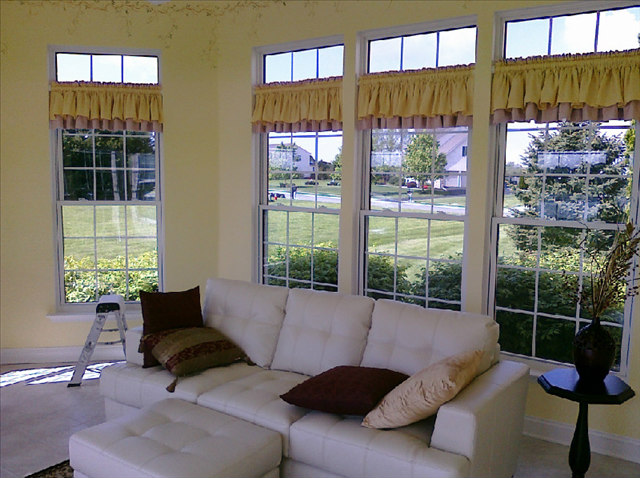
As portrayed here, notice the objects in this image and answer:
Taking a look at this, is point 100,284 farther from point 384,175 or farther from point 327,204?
point 384,175

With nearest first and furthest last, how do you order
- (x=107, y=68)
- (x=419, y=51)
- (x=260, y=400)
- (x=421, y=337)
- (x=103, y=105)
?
(x=260, y=400), (x=421, y=337), (x=419, y=51), (x=103, y=105), (x=107, y=68)

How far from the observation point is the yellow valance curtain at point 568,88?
3.40m

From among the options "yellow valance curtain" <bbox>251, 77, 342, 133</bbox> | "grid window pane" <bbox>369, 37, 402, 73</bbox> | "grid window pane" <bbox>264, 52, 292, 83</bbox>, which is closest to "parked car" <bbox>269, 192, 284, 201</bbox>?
"yellow valance curtain" <bbox>251, 77, 342, 133</bbox>

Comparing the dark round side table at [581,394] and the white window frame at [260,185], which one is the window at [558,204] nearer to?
the dark round side table at [581,394]

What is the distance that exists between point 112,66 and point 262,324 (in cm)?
279

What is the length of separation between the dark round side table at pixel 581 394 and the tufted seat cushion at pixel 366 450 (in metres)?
0.71

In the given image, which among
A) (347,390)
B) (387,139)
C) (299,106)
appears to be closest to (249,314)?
(347,390)

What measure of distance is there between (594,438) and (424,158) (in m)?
2.17

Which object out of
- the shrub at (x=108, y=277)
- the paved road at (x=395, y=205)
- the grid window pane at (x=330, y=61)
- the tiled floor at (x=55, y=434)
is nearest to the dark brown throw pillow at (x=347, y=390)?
the tiled floor at (x=55, y=434)

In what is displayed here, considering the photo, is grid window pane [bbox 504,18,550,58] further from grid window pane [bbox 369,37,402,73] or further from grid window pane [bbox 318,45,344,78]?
grid window pane [bbox 318,45,344,78]

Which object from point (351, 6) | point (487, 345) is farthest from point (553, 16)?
point (487, 345)

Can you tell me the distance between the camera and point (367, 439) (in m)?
2.75

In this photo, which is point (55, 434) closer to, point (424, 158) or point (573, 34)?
point (424, 158)

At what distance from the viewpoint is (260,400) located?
10.5ft
